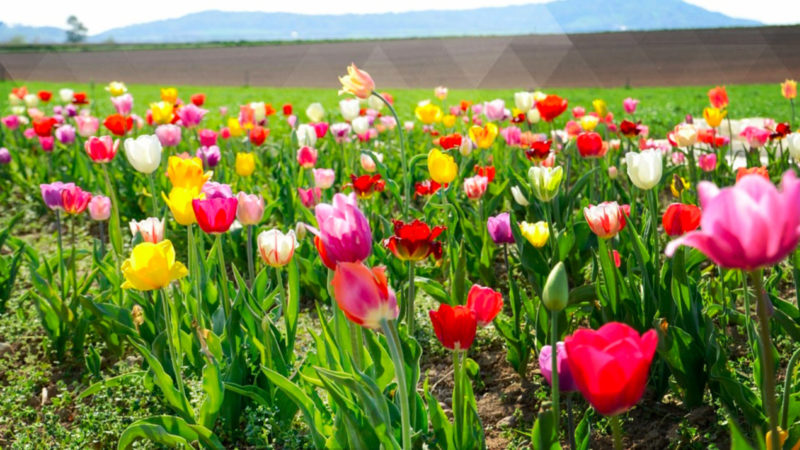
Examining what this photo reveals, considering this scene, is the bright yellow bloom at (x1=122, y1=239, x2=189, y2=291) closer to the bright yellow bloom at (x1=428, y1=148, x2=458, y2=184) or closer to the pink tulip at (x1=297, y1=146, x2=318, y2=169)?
the bright yellow bloom at (x1=428, y1=148, x2=458, y2=184)

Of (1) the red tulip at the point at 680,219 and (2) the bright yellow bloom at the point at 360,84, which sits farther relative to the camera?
(2) the bright yellow bloom at the point at 360,84

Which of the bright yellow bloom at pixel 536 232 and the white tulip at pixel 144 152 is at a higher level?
the bright yellow bloom at pixel 536 232

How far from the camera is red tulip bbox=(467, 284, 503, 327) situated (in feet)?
5.23

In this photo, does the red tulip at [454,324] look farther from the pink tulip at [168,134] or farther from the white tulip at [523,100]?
the pink tulip at [168,134]

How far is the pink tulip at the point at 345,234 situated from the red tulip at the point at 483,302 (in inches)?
12.0

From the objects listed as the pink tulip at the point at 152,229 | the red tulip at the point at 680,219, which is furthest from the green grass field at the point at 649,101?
the pink tulip at the point at 152,229

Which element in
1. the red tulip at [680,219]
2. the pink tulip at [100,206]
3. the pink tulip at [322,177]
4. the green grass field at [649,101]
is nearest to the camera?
the red tulip at [680,219]

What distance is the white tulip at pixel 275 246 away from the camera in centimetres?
209

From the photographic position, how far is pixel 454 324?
4.87 ft

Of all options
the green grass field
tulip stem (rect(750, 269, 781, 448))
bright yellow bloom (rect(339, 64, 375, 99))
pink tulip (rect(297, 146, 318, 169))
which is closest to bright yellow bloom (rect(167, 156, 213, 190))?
bright yellow bloom (rect(339, 64, 375, 99))

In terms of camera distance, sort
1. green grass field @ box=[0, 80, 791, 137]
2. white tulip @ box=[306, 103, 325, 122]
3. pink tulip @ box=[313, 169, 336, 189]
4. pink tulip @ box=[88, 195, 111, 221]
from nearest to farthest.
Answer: pink tulip @ box=[88, 195, 111, 221], pink tulip @ box=[313, 169, 336, 189], white tulip @ box=[306, 103, 325, 122], green grass field @ box=[0, 80, 791, 137]

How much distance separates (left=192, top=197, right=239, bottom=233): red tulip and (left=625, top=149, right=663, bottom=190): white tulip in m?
1.18

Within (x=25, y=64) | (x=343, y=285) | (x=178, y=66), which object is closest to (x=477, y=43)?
(x=178, y=66)

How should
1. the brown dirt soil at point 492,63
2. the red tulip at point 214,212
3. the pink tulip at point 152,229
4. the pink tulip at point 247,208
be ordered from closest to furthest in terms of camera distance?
the red tulip at point 214,212 → the pink tulip at point 152,229 → the pink tulip at point 247,208 → the brown dirt soil at point 492,63
